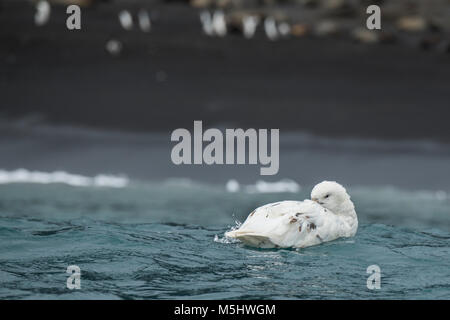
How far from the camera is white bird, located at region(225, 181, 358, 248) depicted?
11.1 meters

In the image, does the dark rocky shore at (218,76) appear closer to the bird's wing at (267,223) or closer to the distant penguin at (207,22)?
the distant penguin at (207,22)

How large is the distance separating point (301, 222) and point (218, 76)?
444 inches

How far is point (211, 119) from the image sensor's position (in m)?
20.9

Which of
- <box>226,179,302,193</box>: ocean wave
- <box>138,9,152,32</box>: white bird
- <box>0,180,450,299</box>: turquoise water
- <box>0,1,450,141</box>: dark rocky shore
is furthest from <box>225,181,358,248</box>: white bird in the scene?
<box>138,9,152,32</box>: white bird

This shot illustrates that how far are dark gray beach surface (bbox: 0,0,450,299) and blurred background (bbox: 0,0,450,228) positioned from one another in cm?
4

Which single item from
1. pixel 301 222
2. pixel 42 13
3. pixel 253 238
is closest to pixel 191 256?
pixel 253 238

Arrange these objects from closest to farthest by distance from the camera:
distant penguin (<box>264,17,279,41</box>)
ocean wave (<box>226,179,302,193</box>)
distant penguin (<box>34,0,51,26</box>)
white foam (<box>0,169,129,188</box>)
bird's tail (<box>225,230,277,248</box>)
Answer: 1. bird's tail (<box>225,230,277,248</box>)
2. ocean wave (<box>226,179,302,193</box>)
3. white foam (<box>0,169,129,188</box>)
4. distant penguin (<box>34,0,51,26</box>)
5. distant penguin (<box>264,17,279,41</box>)

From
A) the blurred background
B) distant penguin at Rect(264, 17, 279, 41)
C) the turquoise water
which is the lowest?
the turquoise water

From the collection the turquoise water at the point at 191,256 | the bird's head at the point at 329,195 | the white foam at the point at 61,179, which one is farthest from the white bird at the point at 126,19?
the bird's head at the point at 329,195

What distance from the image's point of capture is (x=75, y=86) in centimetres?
2180

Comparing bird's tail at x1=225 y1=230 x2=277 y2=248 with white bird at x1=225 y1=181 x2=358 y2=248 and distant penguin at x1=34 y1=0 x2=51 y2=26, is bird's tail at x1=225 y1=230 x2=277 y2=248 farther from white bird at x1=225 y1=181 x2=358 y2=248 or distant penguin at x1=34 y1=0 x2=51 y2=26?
distant penguin at x1=34 y1=0 x2=51 y2=26

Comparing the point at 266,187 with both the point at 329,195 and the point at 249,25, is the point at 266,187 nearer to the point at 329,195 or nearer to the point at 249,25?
the point at 249,25

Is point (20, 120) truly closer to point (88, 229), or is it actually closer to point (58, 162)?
point (58, 162)

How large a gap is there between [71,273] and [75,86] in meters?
12.2
